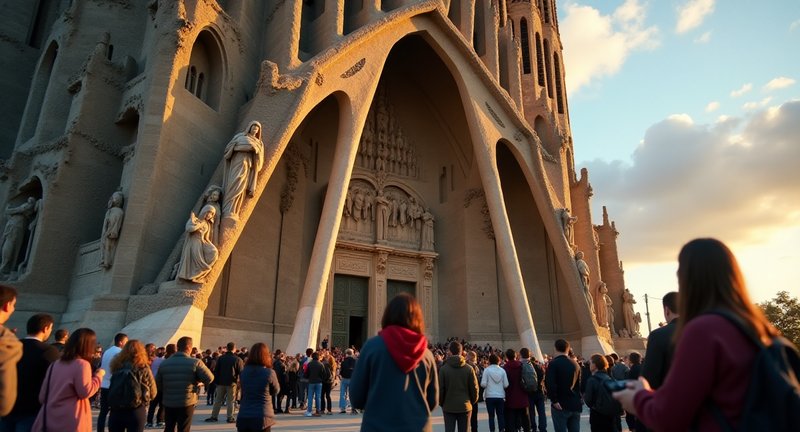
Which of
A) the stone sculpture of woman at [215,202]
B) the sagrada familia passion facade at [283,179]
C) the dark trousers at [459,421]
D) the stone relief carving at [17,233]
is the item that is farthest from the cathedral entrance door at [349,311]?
the dark trousers at [459,421]

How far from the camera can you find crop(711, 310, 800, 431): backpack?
4.95ft

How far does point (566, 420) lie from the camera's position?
5738mm

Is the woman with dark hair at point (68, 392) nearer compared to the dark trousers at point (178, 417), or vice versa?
the woman with dark hair at point (68, 392)

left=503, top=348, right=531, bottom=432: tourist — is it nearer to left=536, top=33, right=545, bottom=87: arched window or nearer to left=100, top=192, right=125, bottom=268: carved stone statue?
left=100, top=192, right=125, bottom=268: carved stone statue

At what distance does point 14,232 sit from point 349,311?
456 inches

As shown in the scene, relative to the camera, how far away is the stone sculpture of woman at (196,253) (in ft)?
40.2

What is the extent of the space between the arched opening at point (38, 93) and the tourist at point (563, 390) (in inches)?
722

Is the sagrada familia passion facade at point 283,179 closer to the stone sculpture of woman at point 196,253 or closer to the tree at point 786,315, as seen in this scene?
the stone sculpture of woman at point 196,253

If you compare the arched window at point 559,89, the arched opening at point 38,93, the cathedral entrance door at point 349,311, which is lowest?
the cathedral entrance door at point 349,311

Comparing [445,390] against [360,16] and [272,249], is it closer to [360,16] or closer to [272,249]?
[272,249]

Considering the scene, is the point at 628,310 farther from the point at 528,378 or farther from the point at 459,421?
the point at 459,421

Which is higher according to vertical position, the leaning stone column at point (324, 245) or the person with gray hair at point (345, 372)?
the leaning stone column at point (324, 245)

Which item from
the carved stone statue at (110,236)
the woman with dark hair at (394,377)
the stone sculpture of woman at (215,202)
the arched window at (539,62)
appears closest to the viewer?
the woman with dark hair at (394,377)

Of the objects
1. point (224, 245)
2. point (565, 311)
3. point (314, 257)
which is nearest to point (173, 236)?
point (224, 245)
